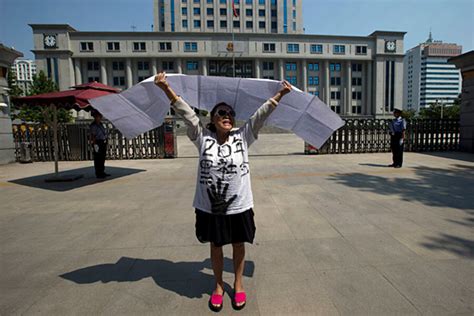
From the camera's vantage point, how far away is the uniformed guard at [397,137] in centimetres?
926

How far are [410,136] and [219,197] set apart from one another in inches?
558

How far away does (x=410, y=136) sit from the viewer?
45.0ft

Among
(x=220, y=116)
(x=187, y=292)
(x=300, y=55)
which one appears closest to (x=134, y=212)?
(x=187, y=292)

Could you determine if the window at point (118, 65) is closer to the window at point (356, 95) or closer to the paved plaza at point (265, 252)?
the window at point (356, 95)

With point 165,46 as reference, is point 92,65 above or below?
below

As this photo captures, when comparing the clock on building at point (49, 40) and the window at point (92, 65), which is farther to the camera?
the window at point (92, 65)

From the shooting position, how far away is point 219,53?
192 feet

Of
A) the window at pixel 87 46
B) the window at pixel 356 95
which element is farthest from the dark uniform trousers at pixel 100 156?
the window at pixel 356 95

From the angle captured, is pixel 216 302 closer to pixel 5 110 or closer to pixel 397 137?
pixel 397 137

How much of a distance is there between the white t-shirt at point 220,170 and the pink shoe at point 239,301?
0.75 metres

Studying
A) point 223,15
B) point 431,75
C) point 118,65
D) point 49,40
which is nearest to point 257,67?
point 223,15

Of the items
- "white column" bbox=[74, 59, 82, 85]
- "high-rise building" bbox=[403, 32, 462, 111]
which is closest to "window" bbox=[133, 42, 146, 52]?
"white column" bbox=[74, 59, 82, 85]

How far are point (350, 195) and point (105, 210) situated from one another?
193 inches

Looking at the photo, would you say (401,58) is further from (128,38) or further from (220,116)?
(220,116)
